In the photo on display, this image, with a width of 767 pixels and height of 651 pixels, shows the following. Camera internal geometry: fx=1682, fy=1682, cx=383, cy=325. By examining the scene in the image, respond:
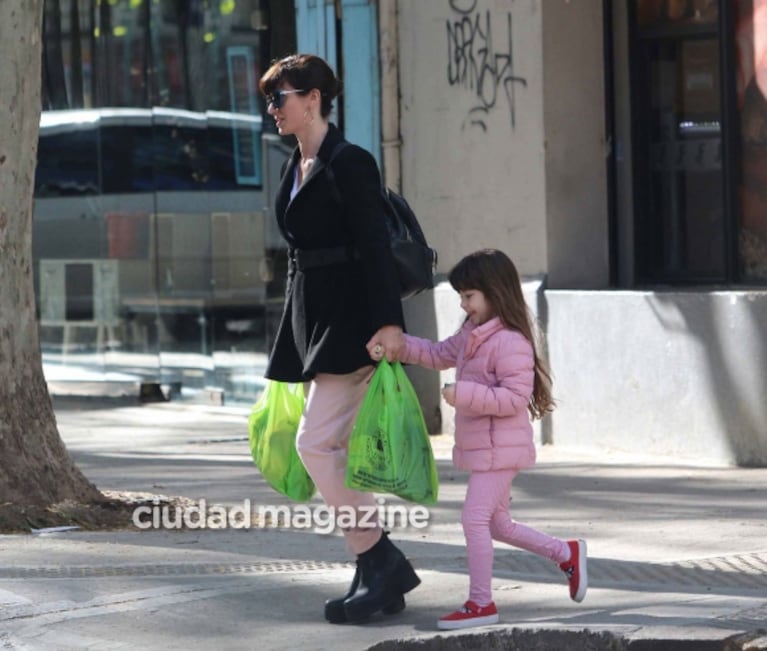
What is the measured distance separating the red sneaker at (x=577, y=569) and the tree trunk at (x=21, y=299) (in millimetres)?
3006

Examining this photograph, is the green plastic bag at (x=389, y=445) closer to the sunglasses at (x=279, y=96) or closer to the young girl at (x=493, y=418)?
the young girl at (x=493, y=418)

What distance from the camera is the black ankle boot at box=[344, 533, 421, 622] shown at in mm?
5699

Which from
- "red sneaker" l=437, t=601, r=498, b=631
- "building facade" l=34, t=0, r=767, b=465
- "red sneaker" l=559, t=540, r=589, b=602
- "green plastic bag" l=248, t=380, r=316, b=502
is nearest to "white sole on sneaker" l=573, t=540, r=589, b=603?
"red sneaker" l=559, t=540, r=589, b=602

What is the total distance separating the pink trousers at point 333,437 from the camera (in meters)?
5.72

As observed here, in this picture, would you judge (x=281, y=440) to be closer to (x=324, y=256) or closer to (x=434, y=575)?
(x=324, y=256)

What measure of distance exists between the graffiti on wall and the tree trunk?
12.3ft

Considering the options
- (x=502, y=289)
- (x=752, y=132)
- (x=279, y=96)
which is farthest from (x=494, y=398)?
(x=752, y=132)

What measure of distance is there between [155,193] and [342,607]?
8.64m

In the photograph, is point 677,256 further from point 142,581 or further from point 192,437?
point 142,581

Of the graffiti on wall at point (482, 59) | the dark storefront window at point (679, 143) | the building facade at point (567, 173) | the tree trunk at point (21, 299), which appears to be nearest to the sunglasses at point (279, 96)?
the tree trunk at point (21, 299)

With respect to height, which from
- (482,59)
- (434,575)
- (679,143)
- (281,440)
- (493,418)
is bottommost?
(434,575)

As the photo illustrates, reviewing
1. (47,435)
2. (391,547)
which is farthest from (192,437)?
(391,547)

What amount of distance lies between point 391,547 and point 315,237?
1106 millimetres

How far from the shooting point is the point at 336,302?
573 cm
